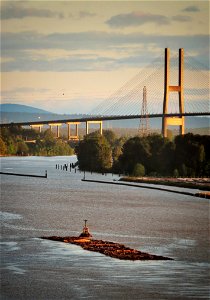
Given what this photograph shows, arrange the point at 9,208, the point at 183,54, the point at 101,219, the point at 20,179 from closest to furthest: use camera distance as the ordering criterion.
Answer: the point at 101,219, the point at 9,208, the point at 20,179, the point at 183,54

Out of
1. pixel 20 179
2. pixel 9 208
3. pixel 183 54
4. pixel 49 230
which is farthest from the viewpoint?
pixel 183 54

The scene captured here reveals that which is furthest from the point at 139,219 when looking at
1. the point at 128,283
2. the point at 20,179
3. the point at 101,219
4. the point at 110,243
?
the point at 20,179

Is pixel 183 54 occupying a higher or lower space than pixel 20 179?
higher

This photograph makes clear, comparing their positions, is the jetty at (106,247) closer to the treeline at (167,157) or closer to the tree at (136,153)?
the treeline at (167,157)

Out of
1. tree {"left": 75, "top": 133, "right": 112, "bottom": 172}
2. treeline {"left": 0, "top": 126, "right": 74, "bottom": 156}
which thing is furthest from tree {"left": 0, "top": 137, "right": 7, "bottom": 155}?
tree {"left": 75, "top": 133, "right": 112, "bottom": 172}

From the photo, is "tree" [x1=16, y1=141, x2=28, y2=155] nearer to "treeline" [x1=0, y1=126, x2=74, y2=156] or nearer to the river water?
"treeline" [x1=0, y1=126, x2=74, y2=156]

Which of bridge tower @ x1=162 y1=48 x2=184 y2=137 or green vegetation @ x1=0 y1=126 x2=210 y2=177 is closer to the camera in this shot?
green vegetation @ x1=0 y1=126 x2=210 y2=177

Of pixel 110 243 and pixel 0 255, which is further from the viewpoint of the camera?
pixel 110 243

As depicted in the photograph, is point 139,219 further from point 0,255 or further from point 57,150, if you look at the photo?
point 57,150
